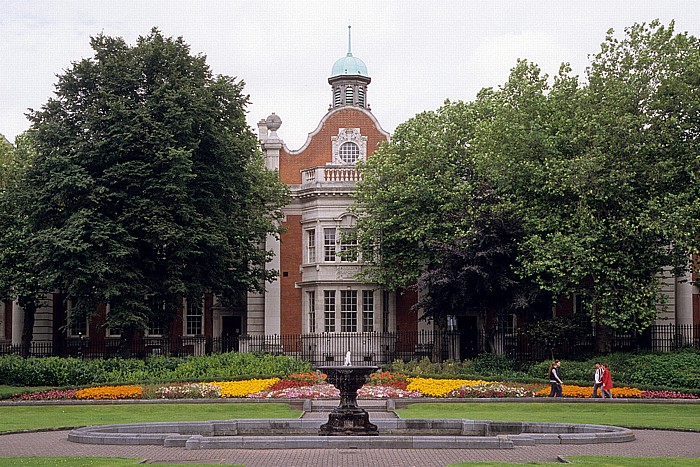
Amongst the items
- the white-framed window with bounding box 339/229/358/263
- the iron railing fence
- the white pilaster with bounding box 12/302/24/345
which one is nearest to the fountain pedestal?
the iron railing fence

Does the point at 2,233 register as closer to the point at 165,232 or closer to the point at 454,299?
the point at 165,232

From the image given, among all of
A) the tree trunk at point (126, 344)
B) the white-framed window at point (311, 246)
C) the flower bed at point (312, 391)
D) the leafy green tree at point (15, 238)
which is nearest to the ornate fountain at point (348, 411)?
the flower bed at point (312, 391)

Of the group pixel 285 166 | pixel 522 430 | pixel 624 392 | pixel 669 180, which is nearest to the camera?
pixel 522 430

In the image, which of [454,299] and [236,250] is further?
[236,250]

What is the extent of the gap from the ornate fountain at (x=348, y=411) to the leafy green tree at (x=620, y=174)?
52.9 ft

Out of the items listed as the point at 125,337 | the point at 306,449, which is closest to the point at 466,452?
the point at 306,449

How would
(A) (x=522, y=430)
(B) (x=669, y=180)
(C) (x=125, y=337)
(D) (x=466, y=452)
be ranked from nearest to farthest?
(D) (x=466, y=452) < (A) (x=522, y=430) < (B) (x=669, y=180) < (C) (x=125, y=337)

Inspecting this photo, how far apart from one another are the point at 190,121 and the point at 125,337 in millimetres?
8490

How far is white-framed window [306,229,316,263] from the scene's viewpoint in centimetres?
4719

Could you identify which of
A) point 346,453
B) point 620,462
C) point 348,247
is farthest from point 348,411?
point 348,247

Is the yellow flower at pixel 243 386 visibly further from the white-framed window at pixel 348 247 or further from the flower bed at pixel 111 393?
the white-framed window at pixel 348 247

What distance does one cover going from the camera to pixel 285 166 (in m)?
48.6

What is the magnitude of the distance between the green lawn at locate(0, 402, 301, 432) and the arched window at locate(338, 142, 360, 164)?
73.4 ft

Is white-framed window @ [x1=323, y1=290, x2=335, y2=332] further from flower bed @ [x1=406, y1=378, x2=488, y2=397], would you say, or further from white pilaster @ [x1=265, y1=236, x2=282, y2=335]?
flower bed @ [x1=406, y1=378, x2=488, y2=397]
